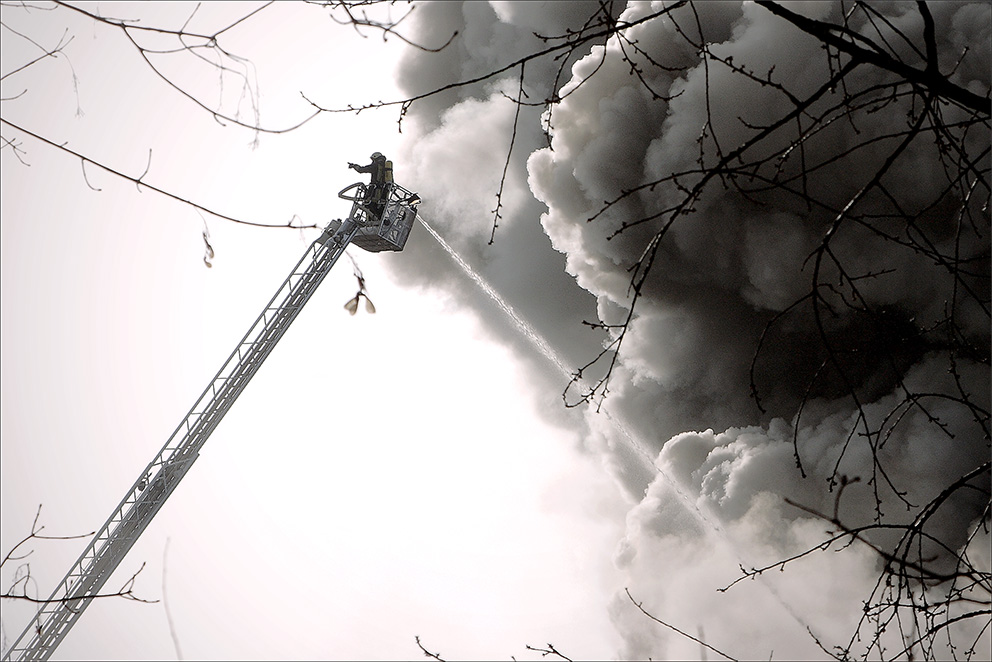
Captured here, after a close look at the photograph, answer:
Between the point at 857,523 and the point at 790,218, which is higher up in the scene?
the point at 790,218

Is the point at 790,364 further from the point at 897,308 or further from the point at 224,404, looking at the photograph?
the point at 224,404

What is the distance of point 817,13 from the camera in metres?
18.8

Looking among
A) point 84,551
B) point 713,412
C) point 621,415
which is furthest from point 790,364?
point 84,551

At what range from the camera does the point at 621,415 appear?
87.7ft

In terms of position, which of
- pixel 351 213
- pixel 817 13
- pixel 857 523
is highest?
pixel 817 13

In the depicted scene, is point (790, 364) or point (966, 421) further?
point (790, 364)

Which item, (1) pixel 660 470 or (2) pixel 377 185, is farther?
(1) pixel 660 470

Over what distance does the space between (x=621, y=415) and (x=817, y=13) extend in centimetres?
1222

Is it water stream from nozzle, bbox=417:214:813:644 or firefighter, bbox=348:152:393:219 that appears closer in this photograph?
firefighter, bbox=348:152:393:219

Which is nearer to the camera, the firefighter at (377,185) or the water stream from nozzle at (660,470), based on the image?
the firefighter at (377,185)

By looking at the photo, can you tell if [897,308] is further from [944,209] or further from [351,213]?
[351,213]

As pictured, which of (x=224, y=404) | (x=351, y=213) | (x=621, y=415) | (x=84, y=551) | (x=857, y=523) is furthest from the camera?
(x=621, y=415)

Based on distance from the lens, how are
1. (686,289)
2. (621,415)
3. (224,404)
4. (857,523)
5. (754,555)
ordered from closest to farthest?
(224,404)
(857,523)
(754,555)
(686,289)
(621,415)

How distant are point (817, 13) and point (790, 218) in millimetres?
4424
